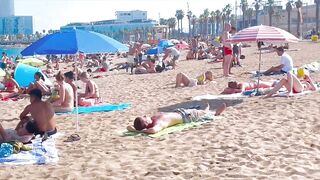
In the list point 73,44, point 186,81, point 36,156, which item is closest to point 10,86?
point 186,81

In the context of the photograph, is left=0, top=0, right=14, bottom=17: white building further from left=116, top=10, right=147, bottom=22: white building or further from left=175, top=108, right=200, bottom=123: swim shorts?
left=175, top=108, right=200, bottom=123: swim shorts

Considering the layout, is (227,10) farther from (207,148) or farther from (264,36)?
(207,148)

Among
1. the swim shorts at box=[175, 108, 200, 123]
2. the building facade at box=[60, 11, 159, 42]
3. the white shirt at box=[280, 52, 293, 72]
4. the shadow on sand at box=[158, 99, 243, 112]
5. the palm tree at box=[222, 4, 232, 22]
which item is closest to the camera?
the swim shorts at box=[175, 108, 200, 123]

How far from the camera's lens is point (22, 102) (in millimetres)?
11117

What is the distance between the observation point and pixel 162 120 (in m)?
6.70

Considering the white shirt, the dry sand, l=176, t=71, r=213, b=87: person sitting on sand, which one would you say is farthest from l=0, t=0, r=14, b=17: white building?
the dry sand

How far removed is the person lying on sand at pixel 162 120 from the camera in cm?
654

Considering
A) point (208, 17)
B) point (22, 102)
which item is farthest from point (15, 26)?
point (22, 102)

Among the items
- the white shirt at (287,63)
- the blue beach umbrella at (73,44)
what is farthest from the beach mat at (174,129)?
the white shirt at (287,63)

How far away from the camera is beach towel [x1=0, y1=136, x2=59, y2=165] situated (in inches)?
209

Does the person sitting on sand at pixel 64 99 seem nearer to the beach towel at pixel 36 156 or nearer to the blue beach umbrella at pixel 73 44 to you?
the blue beach umbrella at pixel 73 44

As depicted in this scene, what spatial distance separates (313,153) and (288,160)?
0.40 metres

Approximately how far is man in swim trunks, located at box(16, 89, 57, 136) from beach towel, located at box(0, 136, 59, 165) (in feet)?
1.54

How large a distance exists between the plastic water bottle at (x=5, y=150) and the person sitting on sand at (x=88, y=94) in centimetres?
395
